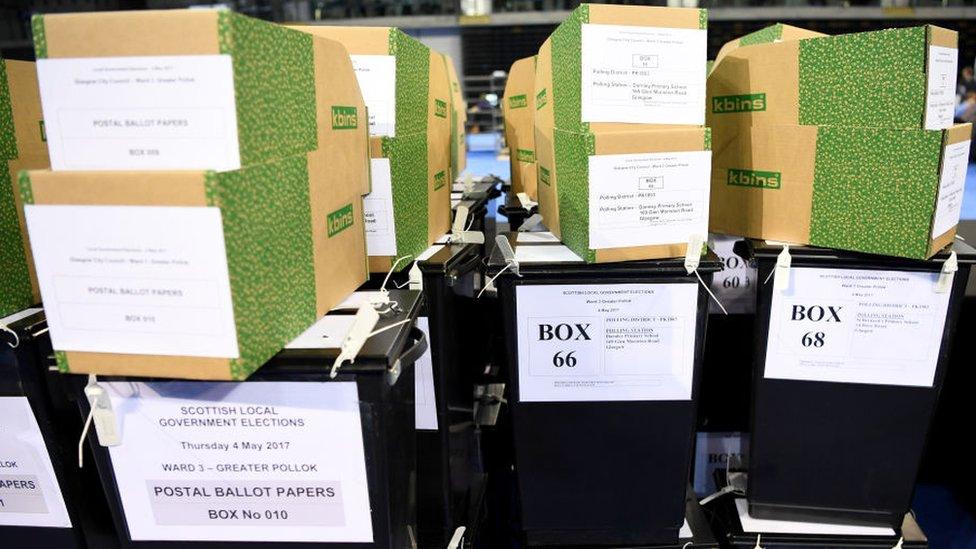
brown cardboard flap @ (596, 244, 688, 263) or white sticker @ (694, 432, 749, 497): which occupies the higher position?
brown cardboard flap @ (596, 244, 688, 263)

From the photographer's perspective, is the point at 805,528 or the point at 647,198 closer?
the point at 647,198

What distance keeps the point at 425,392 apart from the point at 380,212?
0.40 meters

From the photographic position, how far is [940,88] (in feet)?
3.87

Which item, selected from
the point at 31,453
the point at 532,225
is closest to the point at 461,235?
the point at 532,225

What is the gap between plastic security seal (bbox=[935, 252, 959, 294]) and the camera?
122 cm

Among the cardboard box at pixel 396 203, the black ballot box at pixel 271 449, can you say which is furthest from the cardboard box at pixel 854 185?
the black ballot box at pixel 271 449

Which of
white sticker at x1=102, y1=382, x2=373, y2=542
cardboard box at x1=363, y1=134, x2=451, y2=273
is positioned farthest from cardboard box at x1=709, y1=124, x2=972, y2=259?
white sticker at x1=102, y1=382, x2=373, y2=542

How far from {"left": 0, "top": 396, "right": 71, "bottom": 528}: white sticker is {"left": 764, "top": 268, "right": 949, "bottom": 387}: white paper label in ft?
4.74

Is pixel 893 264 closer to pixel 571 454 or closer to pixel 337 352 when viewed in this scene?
pixel 571 454

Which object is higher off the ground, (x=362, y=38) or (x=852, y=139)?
(x=362, y=38)

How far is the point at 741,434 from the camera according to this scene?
5.75ft

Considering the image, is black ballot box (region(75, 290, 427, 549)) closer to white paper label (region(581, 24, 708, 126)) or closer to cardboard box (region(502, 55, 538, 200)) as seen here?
white paper label (region(581, 24, 708, 126))

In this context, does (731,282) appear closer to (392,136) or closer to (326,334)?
(392,136)

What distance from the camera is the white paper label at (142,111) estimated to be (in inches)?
29.0
